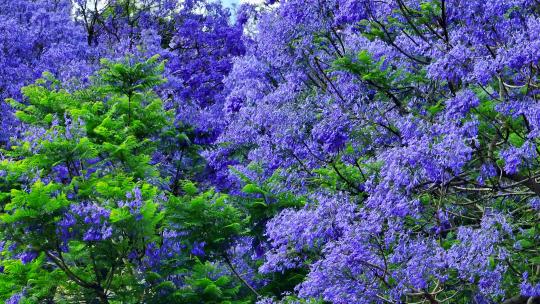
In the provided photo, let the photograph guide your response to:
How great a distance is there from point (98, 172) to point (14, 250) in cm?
171

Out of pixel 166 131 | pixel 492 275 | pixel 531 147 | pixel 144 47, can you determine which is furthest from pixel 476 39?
pixel 144 47

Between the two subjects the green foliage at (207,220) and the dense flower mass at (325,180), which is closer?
the dense flower mass at (325,180)

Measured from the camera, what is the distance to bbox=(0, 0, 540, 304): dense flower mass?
7.42 metres

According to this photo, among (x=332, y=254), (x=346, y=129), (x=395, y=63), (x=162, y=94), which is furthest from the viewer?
(x=162, y=94)

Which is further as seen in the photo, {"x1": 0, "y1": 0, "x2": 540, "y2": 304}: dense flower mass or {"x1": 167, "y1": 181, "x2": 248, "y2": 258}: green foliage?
{"x1": 167, "y1": 181, "x2": 248, "y2": 258}: green foliage

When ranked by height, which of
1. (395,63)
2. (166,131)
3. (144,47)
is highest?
(144,47)

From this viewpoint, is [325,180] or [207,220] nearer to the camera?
[325,180]

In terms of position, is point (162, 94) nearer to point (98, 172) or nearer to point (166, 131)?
point (166, 131)

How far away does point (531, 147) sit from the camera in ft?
22.4

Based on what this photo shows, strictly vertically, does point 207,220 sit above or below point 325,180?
above

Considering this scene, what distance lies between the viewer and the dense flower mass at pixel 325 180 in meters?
7.42

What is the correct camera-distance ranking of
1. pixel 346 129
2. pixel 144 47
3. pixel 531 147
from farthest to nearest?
1. pixel 144 47
2. pixel 346 129
3. pixel 531 147

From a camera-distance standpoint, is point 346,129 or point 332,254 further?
point 346,129

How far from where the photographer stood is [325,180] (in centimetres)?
1010
